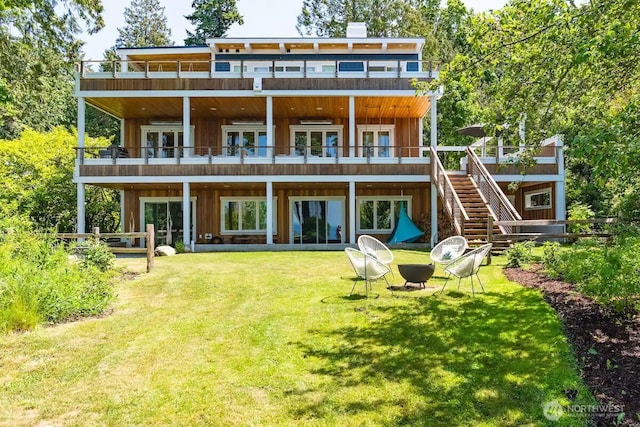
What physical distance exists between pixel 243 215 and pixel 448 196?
30.0 ft

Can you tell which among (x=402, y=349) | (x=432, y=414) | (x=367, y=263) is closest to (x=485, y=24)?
(x=367, y=263)

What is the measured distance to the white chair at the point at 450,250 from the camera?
29.8 ft

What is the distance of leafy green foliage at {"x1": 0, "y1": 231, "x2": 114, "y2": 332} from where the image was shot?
598 centimetres

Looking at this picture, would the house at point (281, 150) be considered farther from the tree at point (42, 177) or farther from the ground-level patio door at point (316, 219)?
the tree at point (42, 177)

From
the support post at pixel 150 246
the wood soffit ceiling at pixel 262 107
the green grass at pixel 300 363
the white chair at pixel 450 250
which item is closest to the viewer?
the green grass at pixel 300 363

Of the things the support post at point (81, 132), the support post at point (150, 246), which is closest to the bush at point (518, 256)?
the support post at point (150, 246)

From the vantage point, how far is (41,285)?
21.2 feet

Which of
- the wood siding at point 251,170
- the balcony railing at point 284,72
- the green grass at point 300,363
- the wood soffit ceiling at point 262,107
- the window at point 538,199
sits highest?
the balcony railing at point 284,72

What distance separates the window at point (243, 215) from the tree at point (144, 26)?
2746 centimetres

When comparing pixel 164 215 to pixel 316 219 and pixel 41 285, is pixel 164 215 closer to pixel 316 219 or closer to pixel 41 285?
pixel 316 219

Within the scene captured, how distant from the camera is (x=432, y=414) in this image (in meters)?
3.60

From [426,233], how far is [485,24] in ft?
41.0

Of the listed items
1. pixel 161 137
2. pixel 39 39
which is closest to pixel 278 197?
pixel 161 137

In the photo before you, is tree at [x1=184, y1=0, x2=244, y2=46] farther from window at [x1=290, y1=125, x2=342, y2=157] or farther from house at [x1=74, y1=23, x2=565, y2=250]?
window at [x1=290, y1=125, x2=342, y2=157]
